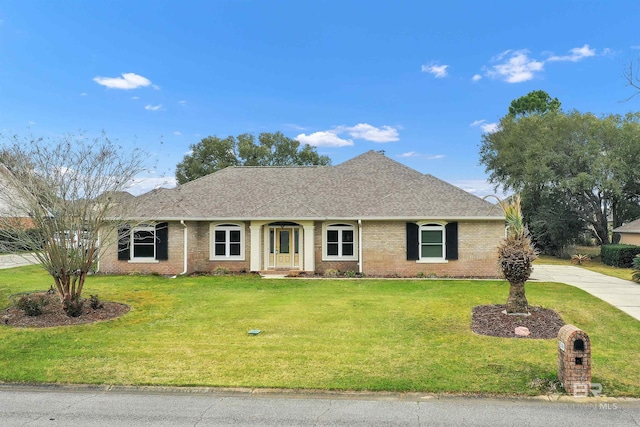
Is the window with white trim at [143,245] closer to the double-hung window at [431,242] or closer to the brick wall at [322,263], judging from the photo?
the brick wall at [322,263]

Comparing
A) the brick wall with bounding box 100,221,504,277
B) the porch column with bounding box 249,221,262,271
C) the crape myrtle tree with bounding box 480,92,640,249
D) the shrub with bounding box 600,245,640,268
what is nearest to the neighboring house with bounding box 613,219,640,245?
the crape myrtle tree with bounding box 480,92,640,249

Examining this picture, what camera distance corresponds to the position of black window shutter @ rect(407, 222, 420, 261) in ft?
59.9

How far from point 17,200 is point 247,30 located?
14.7 m

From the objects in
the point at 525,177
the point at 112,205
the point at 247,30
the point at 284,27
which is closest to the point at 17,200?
the point at 112,205

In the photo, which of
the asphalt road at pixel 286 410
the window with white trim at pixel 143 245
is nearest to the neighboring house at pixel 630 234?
the asphalt road at pixel 286 410

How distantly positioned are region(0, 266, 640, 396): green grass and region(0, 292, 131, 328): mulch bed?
426 millimetres

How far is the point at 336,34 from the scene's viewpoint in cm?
2098

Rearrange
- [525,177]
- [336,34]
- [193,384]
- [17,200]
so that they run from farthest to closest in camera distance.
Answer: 1. [525,177]
2. [336,34]
3. [17,200]
4. [193,384]

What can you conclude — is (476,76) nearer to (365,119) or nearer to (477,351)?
(365,119)

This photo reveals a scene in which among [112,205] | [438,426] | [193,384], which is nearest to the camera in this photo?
[438,426]

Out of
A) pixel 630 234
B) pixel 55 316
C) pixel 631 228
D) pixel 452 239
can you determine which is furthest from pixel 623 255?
pixel 55 316

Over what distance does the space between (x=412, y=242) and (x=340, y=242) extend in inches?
132

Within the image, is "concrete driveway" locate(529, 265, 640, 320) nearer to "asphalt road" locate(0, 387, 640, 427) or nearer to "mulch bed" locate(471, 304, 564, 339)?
"mulch bed" locate(471, 304, 564, 339)

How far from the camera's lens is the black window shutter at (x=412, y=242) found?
18250 mm
